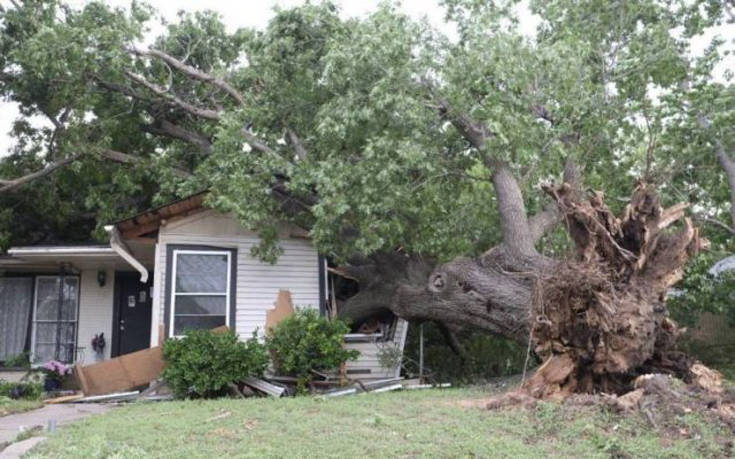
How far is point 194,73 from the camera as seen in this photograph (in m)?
13.9

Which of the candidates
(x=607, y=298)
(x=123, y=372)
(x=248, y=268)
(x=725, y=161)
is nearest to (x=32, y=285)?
(x=123, y=372)

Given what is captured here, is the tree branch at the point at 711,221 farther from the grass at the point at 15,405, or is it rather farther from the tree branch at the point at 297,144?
the grass at the point at 15,405

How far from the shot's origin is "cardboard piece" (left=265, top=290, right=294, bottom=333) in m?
11.7

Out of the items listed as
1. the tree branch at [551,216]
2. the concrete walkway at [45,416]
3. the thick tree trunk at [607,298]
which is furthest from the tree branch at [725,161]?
the concrete walkway at [45,416]

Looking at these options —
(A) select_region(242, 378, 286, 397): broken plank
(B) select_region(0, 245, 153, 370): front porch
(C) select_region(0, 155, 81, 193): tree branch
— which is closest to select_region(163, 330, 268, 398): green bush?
(A) select_region(242, 378, 286, 397): broken plank

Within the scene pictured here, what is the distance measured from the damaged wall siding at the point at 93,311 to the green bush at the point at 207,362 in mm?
4249

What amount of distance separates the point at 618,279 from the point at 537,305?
1.03 m

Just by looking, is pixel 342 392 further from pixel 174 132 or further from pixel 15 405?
pixel 174 132

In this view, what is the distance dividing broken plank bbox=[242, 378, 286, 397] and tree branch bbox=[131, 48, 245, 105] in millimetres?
5815

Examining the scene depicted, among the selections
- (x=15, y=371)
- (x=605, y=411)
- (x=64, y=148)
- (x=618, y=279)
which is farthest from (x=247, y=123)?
(x=605, y=411)

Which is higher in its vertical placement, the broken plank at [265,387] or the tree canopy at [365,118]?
the tree canopy at [365,118]

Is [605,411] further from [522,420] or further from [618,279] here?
[618,279]

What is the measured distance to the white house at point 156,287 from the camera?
11.4 m

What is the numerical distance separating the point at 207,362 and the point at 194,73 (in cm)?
661
